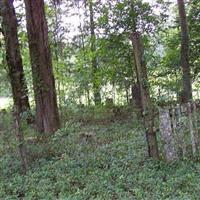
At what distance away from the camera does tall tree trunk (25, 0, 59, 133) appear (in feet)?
39.5

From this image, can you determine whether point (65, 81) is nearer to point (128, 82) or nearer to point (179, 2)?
point (128, 82)

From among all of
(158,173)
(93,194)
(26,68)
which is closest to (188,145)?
(158,173)

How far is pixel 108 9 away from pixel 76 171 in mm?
7319

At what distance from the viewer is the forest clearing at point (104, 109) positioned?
7316 millimetres

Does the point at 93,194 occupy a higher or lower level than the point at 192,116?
lower

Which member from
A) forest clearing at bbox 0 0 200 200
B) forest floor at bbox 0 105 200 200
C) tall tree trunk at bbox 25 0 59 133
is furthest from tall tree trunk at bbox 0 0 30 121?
forest floor at bbox 0 105 200 200

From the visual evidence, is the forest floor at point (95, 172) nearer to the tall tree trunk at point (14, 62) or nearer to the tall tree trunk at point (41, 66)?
the tall tree trunk at point (41, 66)

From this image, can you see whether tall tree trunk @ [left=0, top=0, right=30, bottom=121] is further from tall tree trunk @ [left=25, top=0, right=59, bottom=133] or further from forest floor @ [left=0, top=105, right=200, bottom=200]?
forest floor @ [left=0, top=105, right=200, bottom=200]

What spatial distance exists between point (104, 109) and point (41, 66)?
4.27 metres

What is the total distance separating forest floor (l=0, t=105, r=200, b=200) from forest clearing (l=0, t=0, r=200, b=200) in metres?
0.02

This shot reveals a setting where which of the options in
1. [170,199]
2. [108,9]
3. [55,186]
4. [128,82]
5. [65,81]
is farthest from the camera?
[65,81]

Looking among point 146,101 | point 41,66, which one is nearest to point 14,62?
point 41,66

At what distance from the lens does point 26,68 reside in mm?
21500

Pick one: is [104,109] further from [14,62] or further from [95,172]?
[95,172]
